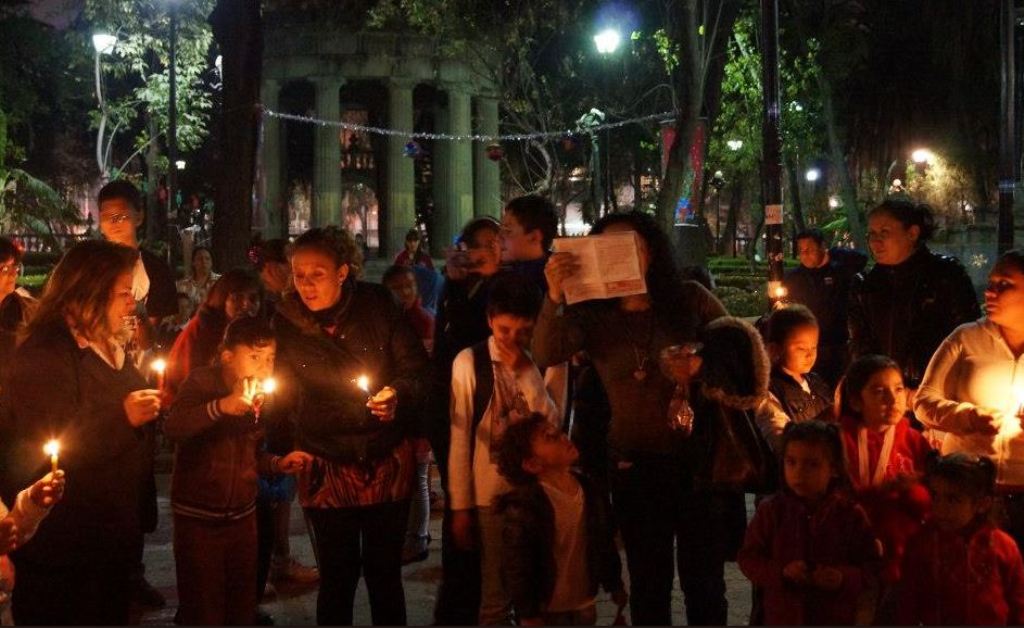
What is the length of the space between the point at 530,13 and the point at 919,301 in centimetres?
2689

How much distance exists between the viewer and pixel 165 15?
42.9 meters

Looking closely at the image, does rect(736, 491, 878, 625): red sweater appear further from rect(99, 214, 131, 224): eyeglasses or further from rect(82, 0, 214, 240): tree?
rect(82, 0, 214, 240): tree

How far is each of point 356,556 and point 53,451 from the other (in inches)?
69.4

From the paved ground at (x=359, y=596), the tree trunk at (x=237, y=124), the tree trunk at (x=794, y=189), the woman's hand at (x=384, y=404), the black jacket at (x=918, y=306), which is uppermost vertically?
the tree trunk at (x=794, y=189)

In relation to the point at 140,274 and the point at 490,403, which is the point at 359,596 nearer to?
the point at 140,274

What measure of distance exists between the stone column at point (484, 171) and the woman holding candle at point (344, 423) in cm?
3582

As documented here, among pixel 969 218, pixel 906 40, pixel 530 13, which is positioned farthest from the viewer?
pixel 906 40

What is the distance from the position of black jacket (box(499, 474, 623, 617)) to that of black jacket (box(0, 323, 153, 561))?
5.11 feet

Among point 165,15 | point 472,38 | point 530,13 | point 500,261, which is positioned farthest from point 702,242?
point 165,15

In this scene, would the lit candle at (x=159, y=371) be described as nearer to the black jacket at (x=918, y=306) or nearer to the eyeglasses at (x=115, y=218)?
the eyeglasses at (x=115, y=218)

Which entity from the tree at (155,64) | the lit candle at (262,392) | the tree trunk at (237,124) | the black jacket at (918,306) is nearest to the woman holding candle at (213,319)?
the lit candle at (262,392)

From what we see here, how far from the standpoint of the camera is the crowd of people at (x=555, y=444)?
15.6ft

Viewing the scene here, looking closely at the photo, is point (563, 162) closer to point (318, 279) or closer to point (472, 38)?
point (472, 38)

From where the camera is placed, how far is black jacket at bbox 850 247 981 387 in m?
6.27
